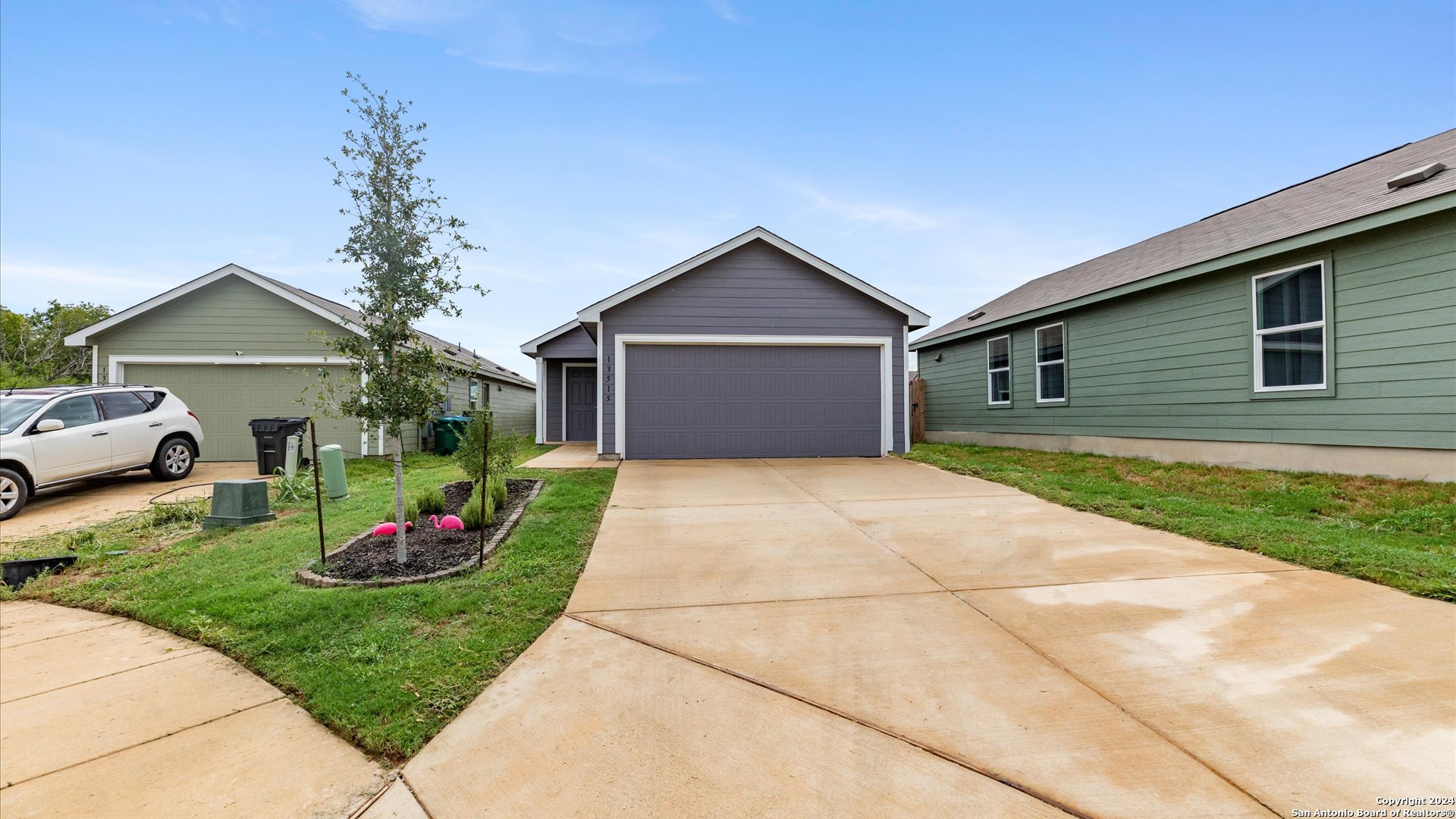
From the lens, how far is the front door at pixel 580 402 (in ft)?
56.3

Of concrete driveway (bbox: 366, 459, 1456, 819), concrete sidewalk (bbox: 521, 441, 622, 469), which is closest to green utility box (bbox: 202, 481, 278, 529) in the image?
concrete sidewalk (bbox: 521, 441, 622, 469)

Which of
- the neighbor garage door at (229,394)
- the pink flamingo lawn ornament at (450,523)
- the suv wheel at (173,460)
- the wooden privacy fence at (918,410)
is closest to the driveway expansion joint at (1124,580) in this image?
the pink flamingo lawn ornament at (450,523)

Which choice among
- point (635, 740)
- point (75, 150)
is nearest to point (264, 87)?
point (75, 150)

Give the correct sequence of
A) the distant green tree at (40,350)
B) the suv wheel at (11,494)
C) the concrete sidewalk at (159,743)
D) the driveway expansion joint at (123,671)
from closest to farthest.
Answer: the concrete sidewalk at (159,743) < the driveway expansion joint at (123,671) < the suv wheel at (11,494) < the distant green tree at (40,350)

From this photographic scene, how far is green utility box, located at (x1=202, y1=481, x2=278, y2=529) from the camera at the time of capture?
630 cm

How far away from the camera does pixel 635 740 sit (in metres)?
2.19

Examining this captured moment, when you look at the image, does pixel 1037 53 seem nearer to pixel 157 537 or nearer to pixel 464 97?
pixel 464 97

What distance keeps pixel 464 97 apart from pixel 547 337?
6370mm

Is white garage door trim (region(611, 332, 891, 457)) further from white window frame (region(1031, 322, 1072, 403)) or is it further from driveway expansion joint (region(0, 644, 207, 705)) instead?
driveway expansion joint (region(0, 644, 207, 705))

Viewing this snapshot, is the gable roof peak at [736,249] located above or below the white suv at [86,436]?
above

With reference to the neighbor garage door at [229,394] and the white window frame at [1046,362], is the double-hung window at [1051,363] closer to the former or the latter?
the white window frame at [1046,362]

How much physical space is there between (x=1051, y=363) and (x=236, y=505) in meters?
14.0

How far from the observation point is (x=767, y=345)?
11031 mm

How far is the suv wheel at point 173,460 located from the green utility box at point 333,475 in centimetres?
383
